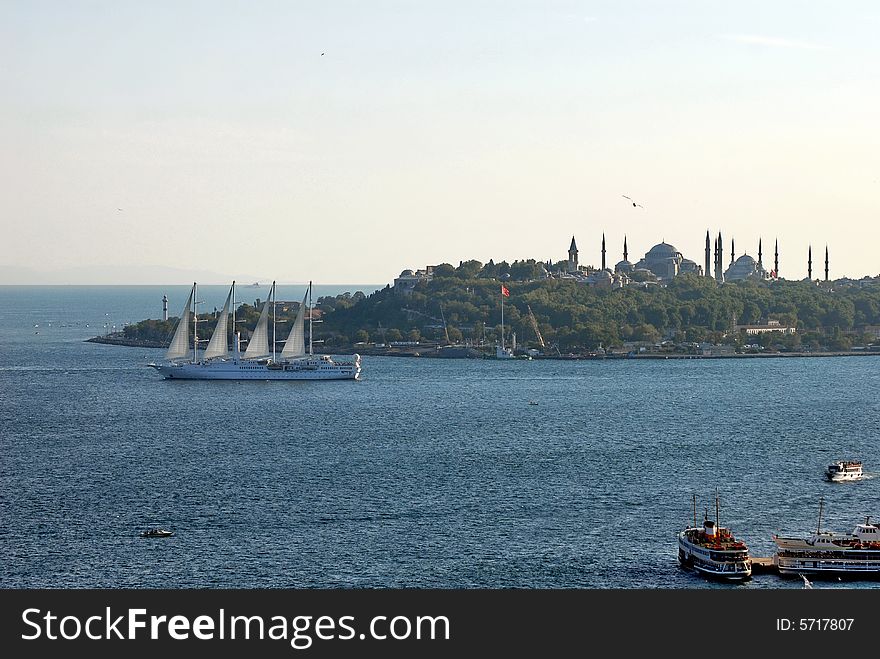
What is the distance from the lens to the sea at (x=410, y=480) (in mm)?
28781

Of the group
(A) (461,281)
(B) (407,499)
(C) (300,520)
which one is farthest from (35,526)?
(A) (461,281)

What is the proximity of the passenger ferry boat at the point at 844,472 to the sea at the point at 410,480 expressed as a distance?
54 centimetres

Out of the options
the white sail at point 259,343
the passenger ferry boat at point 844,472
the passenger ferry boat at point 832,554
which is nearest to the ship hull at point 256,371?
the white sail at point 259,343

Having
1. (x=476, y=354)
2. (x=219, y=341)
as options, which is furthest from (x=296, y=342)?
(x=476, y=354)

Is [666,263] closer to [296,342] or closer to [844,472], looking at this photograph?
[296,342]

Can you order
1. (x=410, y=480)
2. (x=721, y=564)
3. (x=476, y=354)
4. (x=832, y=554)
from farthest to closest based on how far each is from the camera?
(x=476, y=354) < (x=410, y=480) < (x=832, y=554) < (x=721, y=564)

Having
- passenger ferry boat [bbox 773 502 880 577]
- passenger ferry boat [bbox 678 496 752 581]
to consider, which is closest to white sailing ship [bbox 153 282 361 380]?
passenger ferry boat [bbox 678 496 752 581]

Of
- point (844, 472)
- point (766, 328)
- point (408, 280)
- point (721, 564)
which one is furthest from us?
point (408, 280)

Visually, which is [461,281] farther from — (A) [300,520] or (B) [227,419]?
(A) [300,520]

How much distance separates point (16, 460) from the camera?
145 ft

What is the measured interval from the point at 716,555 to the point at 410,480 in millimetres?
13007

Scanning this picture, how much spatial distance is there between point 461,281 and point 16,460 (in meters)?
89.7

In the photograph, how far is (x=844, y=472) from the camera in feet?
132

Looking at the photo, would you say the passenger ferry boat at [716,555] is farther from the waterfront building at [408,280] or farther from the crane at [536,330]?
the waterfront building at [408,280]
